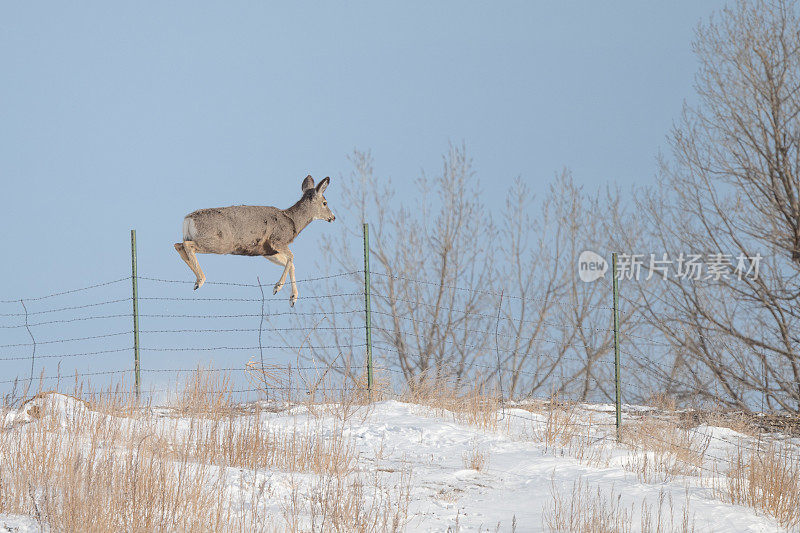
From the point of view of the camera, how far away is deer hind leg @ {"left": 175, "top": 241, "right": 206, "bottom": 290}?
6992 mm

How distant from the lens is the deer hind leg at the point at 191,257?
6.99 m

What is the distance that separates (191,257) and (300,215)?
1.24 m

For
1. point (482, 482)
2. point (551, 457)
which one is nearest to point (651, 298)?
point (551, 457)

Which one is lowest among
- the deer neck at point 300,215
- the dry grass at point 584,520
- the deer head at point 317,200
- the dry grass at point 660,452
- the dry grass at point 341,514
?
the dry grass at point 660,452

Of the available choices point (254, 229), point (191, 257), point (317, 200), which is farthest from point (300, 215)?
point (191, 257)

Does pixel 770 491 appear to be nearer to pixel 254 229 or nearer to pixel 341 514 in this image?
pixel 341 514

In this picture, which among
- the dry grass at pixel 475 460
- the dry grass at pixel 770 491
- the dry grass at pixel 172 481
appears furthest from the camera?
the dry grass at pixel 475 460

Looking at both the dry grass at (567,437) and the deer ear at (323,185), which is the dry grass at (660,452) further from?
the deer ear at (323,185)

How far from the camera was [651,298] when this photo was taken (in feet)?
40.6

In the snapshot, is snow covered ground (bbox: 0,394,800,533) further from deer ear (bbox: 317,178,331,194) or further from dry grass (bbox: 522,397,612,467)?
deer ear (bbox: 317,178,331,194)

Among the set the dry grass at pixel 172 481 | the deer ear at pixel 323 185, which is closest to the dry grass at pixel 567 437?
the dry grass at pixel 172 481

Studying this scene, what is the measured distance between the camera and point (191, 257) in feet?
22.9

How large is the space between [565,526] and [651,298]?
27.9ft

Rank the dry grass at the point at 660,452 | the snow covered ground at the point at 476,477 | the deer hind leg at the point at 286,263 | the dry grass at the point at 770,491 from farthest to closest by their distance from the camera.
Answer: the deer hind leg at the point at 286,263, the dry grass at the point at 660,452, the dry grass at the point at 770,491, the snow covered ground at the point at 476,477
